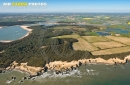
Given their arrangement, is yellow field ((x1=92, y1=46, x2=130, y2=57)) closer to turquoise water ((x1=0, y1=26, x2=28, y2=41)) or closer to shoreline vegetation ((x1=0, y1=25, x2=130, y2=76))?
shoreline vegetation ((x1=0, y1=25, x2=130, y2=76))

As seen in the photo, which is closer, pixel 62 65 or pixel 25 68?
pixel 25 68

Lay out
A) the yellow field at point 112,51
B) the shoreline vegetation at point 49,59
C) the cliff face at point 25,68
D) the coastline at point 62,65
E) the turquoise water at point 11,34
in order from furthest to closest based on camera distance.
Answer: the turquoise water at point 11,34 < the yellow field at point 112,51 < the shoreline vegetation at point 49,59 < the coastline at point 62,65 < the cliff face at point 25,68

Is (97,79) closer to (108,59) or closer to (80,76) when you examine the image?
(80,76)

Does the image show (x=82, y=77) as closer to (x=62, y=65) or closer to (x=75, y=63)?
(x=75, y=63)

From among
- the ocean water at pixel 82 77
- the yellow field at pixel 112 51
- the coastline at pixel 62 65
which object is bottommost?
the ocean water at pixel 82 77

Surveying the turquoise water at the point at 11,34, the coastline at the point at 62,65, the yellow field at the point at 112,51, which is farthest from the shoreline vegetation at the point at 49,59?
the turquoise water at the point at 11,34

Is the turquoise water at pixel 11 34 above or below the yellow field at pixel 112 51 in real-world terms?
below

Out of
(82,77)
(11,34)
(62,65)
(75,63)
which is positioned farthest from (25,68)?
(11,34)

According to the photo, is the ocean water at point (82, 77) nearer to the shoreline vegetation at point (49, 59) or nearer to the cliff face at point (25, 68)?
the cliff face at point (25, 68)
